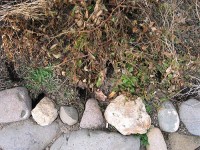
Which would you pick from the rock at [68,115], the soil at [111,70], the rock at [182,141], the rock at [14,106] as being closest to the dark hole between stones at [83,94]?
the soil at [111,70]

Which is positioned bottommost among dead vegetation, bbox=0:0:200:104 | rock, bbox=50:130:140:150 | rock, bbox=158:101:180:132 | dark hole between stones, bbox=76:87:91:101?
rock, bbox=50:130:140:150

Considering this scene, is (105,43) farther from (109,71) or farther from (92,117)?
(92,117)

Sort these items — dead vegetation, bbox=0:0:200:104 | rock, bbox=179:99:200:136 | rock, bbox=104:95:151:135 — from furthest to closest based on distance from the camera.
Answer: rock, bbox=179:99:200:136 < rock, bbox=104:95:151:135 < dead vegetation, bbox=0:0:200:104

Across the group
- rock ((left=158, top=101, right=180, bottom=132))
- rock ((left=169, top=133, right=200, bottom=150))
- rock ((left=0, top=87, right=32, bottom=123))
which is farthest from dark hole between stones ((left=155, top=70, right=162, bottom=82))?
rock ((left=0, top=87, right=32, bottom=123))

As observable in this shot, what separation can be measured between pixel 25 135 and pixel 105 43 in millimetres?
844

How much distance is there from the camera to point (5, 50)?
81.3 inches

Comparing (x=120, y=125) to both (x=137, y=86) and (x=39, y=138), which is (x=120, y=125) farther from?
(x=39, y=138)

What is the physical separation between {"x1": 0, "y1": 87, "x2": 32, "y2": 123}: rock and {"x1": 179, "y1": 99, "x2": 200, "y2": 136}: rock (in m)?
1.07

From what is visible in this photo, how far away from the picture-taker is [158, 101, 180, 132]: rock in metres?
2.21

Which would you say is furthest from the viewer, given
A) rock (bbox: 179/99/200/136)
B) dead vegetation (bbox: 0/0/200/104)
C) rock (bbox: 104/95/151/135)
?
rock (bbox: 179/99/200/136)

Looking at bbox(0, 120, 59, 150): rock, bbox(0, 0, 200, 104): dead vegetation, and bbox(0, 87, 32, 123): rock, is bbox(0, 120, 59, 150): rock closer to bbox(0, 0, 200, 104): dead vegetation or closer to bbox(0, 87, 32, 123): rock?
bbox(0, 87, 32, 123): rock

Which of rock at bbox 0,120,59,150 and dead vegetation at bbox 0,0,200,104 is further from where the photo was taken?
rock at bbox 0,120,59,150

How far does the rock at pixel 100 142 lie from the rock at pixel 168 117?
216mm

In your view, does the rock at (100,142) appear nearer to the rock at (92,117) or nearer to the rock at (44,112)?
the rock at (92,117)
